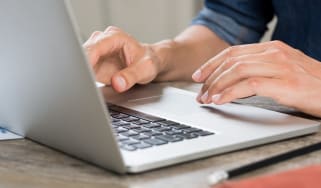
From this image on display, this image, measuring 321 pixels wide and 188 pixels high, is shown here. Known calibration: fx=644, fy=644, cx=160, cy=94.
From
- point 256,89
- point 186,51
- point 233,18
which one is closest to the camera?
point 256,89

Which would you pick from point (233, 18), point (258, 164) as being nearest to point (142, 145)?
point (258, 164)

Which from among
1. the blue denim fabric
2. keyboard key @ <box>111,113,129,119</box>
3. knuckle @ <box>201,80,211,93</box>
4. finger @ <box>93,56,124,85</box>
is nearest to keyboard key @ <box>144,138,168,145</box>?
keyboard key @ <box>111,113,129,119</box>

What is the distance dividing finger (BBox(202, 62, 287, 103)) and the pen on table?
164 millimetres

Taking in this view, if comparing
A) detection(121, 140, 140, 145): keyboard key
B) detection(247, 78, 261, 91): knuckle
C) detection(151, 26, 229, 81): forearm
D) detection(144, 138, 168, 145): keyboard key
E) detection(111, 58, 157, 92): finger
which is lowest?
detection(151, 26, 229, 81): forearm

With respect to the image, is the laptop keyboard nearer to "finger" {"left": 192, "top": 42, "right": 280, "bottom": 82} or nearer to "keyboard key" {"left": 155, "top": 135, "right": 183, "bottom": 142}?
"keyboard key" {"left": 155, "top": 135, "right": 183, "bottom": 142}

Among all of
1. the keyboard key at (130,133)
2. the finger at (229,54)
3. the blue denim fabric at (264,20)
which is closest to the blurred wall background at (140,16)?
the blue denim fabric at (264,20)

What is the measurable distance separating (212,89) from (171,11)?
5.14 ft

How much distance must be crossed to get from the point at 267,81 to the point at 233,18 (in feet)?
2.15

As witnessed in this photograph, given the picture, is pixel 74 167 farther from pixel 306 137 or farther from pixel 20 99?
pixel 306 137

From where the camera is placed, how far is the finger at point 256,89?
81 centimetres

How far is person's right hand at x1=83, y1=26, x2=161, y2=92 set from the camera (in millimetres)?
973

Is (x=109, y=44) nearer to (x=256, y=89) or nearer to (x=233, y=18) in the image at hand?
(x=256, y=89)

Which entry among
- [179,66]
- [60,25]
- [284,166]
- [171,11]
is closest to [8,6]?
[60,25]

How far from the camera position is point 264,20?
4.94ft
